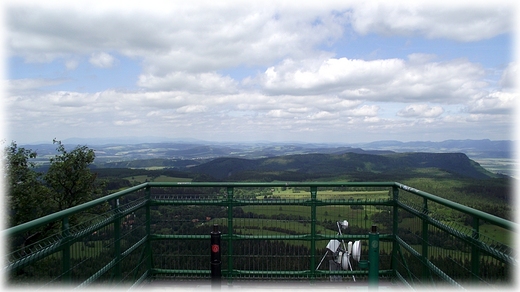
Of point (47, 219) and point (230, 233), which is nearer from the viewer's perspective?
point (47, 219)

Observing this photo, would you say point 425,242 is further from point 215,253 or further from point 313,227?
point 215,253

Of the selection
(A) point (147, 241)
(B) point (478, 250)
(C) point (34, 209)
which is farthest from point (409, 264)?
(C) point (34, 209)

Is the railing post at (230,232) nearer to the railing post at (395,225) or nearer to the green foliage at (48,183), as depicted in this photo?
the railing post at (395,225)

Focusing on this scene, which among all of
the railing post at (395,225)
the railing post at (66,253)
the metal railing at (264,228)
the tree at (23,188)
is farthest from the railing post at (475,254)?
the tree at (23,188)

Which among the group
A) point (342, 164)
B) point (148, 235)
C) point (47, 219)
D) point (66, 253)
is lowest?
point (342, 164)

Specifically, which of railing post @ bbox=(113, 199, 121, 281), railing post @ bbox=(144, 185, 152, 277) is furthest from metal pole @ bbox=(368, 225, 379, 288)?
railing post @ bbox=(144, 185, 152, 277)

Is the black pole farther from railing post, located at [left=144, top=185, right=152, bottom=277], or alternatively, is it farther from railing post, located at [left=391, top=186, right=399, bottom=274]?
railing post, located at [left=391, top=186, right=399, bottom=274]

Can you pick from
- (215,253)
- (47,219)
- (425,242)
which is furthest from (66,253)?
(425,242)
